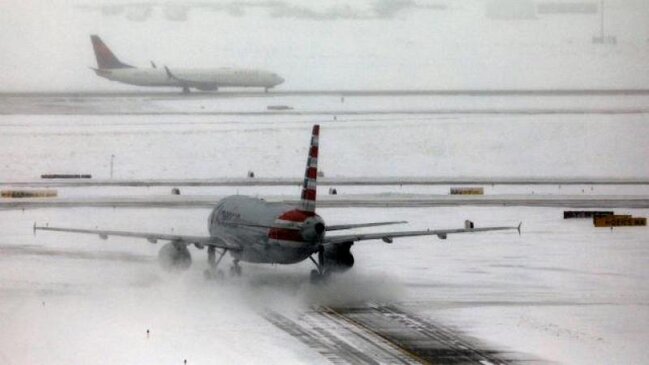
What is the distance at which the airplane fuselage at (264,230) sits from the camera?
189ft

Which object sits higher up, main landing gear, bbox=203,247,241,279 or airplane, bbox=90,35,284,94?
airplane, bbox=90,35,284,94

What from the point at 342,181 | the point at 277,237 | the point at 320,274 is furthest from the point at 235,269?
the point at 342,181

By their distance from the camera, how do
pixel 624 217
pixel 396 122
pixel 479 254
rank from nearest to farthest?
pixel 479 254
pixel 624 217
pixel 396 122

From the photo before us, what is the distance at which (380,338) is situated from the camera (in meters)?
50.0

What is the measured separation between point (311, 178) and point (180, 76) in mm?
122252

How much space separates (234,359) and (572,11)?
4867 inches

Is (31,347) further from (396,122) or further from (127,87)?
(127,87)

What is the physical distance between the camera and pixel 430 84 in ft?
574

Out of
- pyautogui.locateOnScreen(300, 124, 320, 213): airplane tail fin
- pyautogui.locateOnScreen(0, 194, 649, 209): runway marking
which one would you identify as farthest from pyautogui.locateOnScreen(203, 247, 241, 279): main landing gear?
pyautogui.locateOnScreen(0, 194, 649, 209): runway marking

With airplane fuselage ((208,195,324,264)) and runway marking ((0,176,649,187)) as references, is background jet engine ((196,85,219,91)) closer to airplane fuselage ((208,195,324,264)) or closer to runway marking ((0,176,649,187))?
runway marking ((0,176,649,187))

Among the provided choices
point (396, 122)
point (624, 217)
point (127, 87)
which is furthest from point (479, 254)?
point (127, 87)

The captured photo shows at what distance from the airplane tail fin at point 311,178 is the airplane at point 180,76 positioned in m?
120

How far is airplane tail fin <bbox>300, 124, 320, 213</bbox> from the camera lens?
5669 cm

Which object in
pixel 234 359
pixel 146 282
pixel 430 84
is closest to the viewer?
pixel 234 359
